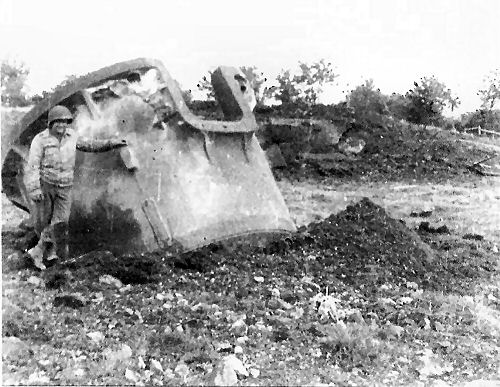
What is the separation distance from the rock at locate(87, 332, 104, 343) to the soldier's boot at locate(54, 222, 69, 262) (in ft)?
2.86

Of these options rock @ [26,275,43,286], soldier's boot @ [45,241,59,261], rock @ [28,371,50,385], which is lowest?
rock @ [28,371,50,385]

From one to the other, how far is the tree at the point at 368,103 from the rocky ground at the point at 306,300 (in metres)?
0.32

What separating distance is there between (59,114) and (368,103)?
2302mm

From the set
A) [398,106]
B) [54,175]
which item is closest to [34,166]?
[54,175]

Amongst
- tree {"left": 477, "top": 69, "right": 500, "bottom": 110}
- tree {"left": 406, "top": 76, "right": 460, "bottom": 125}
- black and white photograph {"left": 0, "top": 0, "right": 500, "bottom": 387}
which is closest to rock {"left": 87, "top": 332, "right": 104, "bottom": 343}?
black and white photograph {"left": 0, "top": 0, "right": 500, "bottom": 387}

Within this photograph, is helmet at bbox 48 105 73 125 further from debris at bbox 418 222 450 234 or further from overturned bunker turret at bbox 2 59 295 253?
debris at bbox 418 222 450 234

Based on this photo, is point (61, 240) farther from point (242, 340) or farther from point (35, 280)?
point (242, 340)

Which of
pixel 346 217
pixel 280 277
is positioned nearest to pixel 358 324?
pixel 280 277

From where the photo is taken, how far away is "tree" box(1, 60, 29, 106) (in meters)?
5.42

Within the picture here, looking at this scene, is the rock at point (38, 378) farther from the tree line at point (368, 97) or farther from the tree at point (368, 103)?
the tree at point (368, 103)

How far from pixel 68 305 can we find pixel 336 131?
258 cm

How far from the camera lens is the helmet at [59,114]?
550 centimetres

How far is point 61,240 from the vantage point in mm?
5645

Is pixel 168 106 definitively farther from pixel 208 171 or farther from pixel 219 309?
pixel 219 309
